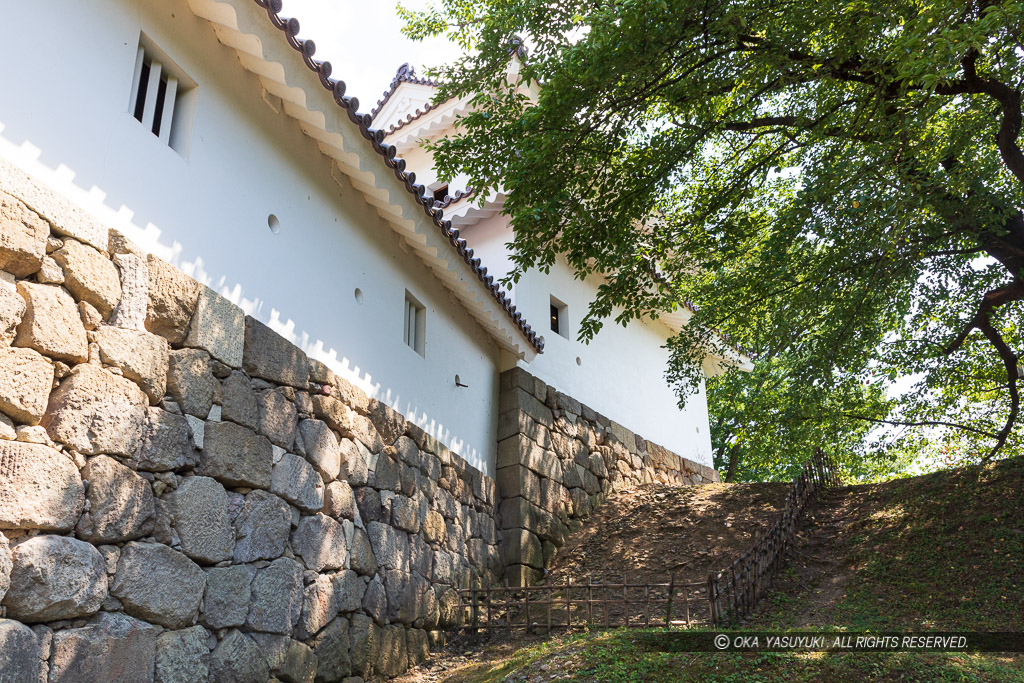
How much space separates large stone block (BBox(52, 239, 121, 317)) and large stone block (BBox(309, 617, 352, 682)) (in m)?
2.94

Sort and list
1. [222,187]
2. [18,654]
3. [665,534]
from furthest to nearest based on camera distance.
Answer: [665,534] < [222,187] < [18,654]

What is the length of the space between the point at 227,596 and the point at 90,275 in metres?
2.23

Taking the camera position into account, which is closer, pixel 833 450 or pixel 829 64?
pixel 829 64

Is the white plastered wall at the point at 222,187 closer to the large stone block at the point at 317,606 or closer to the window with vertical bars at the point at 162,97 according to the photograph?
the window with vertical bars at the point at 162,97

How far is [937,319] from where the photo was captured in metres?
9.81

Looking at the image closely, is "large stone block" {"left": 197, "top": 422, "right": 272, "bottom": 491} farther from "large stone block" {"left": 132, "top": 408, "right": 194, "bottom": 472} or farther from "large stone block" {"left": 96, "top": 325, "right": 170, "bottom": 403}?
"large stone block" {"left": 96, "top": 325, "right": 170, "bottom": 403}

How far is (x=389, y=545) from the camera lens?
6.87 metres

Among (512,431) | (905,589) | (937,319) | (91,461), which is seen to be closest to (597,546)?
(512,431)

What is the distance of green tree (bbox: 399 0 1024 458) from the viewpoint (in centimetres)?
695

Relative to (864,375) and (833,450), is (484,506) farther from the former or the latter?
(833,450)

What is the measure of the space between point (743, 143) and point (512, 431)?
549cm

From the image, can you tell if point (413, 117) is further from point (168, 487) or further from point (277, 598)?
point (168, 487)

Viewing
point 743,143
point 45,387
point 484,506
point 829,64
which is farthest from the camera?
point 743,143

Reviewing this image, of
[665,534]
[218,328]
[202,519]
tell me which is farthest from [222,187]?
[665,534]
